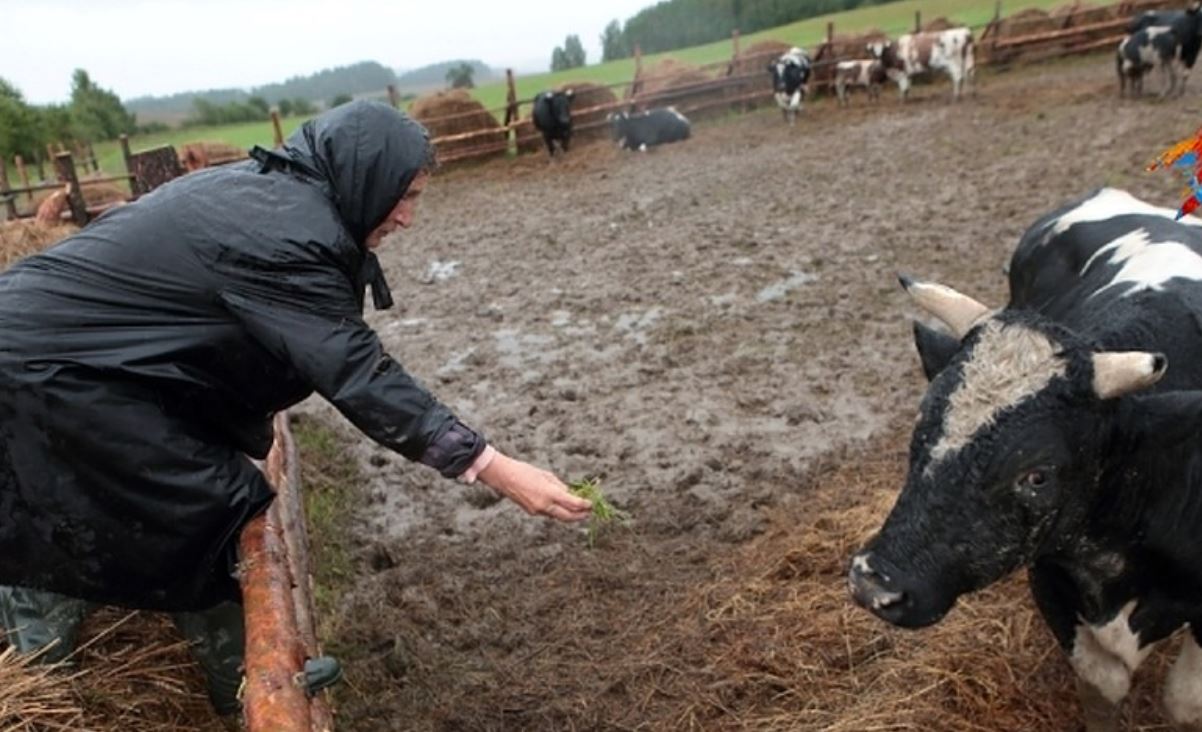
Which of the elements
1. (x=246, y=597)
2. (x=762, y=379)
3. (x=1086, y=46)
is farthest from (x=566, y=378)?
(x=1086, y=46)

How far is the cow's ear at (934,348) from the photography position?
2.60m

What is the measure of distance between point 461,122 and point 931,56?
963cm

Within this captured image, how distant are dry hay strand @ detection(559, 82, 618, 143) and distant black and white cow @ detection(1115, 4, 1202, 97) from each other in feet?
32.3

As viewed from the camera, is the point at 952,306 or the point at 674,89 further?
the point at 674,89

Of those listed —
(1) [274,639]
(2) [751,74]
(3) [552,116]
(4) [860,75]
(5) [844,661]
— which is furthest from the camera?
(2) [751,74]

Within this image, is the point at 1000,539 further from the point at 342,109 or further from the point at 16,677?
the point at 16,677

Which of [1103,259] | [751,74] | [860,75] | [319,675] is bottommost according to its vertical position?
[319,675]

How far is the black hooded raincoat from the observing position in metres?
2.20

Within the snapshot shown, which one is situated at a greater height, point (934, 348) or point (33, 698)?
point (934, 348)

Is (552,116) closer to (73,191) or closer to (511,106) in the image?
(511,106)

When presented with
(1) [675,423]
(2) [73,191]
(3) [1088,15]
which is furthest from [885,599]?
(3) [1088,15]

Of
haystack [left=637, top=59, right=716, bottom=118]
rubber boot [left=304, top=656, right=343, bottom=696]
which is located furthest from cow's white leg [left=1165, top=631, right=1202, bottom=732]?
haystack [left=637, top=59, right=716, bottom=118]

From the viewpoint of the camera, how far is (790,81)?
62.8ft

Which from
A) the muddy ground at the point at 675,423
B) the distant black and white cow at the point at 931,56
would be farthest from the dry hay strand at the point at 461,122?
the distant black and white cow at the point at 931,56
